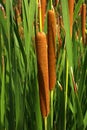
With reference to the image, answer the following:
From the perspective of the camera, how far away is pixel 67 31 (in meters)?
0.49

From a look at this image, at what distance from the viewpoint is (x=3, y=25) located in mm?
629

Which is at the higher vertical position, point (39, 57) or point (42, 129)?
point (39, 57)

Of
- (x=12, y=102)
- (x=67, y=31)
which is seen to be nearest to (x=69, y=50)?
(x=67, y=31)

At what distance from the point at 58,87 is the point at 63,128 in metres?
0.11

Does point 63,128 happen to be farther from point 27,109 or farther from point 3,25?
point 3,25

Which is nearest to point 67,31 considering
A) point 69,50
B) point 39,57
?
point 69,50

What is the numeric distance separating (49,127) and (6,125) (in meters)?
0.09

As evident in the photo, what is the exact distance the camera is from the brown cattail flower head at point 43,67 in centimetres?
35

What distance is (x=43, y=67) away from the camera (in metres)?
0.37

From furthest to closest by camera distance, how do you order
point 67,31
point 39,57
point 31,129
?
point 31,129
point 67,31
point 39,57

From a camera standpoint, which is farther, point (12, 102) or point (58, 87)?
point (58, 87)

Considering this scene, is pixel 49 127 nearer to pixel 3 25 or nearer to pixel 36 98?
pixel 36 98

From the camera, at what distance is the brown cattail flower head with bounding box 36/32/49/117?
354 millimetres

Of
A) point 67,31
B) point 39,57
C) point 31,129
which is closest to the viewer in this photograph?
point 39,57
